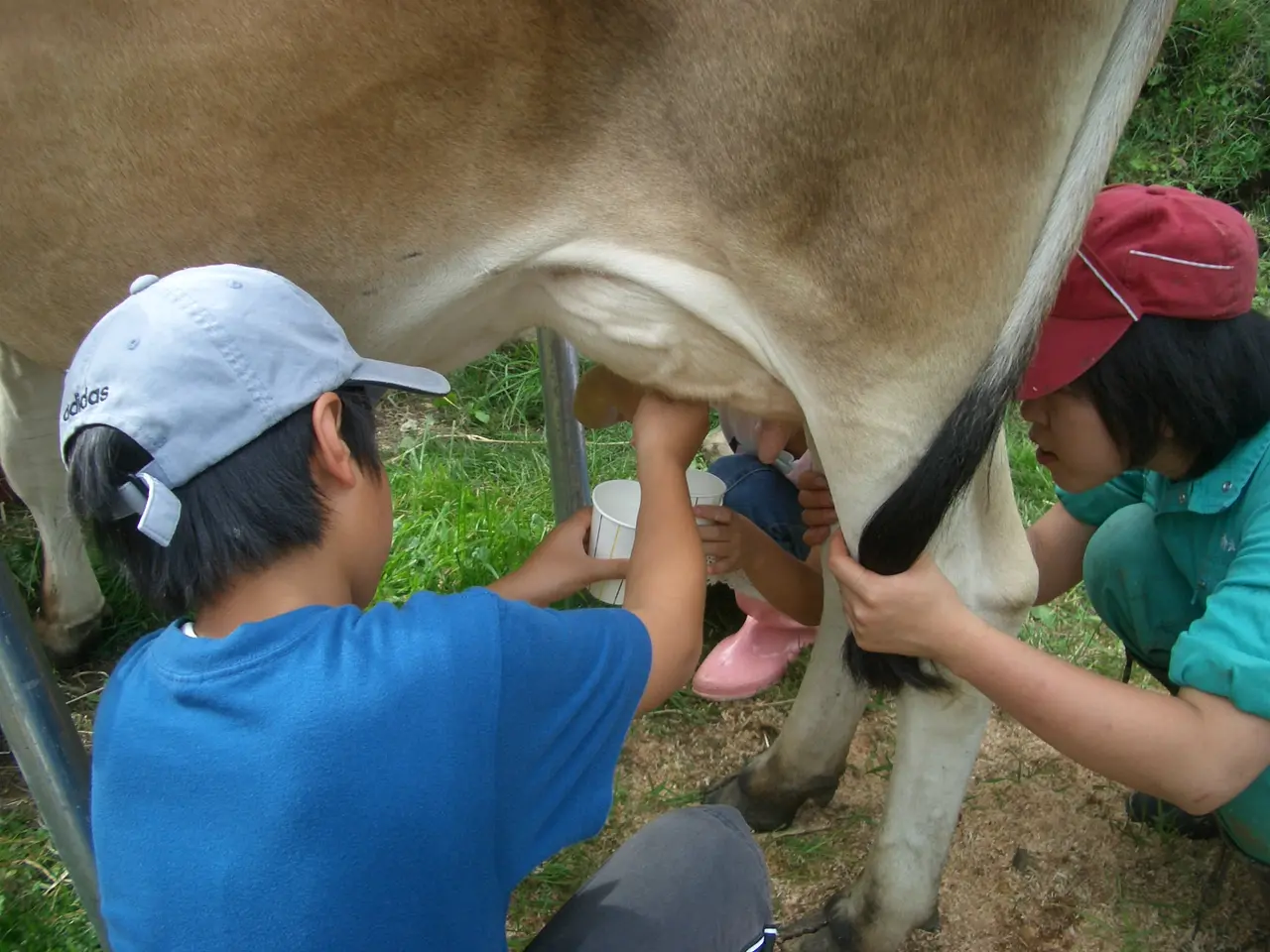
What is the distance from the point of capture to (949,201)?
121cm

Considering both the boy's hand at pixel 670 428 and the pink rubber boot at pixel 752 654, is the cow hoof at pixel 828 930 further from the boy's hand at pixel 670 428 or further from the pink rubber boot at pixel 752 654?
the boy's hand at pixel 670 428

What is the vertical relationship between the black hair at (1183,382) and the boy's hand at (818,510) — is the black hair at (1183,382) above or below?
above

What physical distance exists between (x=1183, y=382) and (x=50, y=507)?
80.7 inches

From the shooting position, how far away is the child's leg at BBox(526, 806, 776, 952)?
1210 millimetres

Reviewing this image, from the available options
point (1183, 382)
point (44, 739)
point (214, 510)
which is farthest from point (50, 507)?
point (1183, 382)

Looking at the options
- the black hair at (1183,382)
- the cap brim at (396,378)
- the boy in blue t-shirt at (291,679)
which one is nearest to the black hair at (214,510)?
the boy in blue t-shirt at (291,679)

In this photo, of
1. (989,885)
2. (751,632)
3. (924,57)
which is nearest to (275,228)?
(924,57)

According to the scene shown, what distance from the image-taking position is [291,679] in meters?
0.86

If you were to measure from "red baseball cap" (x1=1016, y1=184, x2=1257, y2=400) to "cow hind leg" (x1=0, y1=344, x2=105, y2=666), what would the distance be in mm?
1608

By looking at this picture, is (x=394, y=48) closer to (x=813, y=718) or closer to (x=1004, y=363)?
(x=1004, y=363)

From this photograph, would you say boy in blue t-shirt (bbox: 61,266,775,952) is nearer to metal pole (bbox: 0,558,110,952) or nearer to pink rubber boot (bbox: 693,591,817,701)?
metal pole (bbox: 0,558,110,952)

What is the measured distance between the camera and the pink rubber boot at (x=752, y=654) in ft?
7.41

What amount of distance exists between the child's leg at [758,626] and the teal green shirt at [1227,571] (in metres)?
0.61

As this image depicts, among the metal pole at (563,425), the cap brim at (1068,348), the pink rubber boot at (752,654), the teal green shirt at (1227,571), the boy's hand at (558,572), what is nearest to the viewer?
the teal green shirt at (1227,571)
